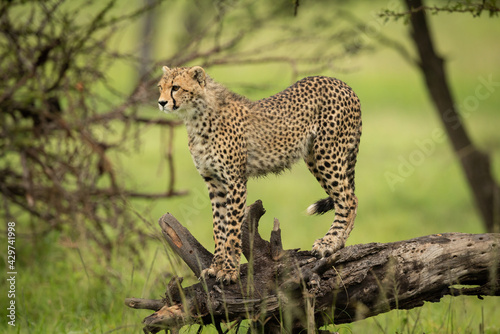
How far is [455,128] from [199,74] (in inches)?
219

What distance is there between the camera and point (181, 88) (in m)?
4.20

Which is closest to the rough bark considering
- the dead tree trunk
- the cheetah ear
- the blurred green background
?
the blurred green background

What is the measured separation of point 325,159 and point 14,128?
12.1 ft

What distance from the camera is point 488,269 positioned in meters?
4.39

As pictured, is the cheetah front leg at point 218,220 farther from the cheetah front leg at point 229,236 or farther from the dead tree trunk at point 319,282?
the dead tree trunk at point 319,282

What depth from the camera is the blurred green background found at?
6.08 metres

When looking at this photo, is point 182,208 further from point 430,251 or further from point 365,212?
point 430,251

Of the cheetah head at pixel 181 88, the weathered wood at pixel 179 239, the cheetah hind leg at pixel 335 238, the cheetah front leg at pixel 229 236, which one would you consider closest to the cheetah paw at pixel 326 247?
the cheetah hind leg at pixel 335 238

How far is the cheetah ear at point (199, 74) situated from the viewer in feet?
14.0

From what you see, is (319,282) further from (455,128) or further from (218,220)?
(455,128)

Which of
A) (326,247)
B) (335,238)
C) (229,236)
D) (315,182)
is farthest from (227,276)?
(315,182)

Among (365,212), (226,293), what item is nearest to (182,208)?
(365,212)

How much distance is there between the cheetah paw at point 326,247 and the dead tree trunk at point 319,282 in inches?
3.1

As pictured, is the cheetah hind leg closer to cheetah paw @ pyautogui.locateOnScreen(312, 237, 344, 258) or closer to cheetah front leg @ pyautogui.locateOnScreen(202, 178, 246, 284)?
cheetah paw @ pyautogui.locateOnScreen(312, 237, 344, 258)
